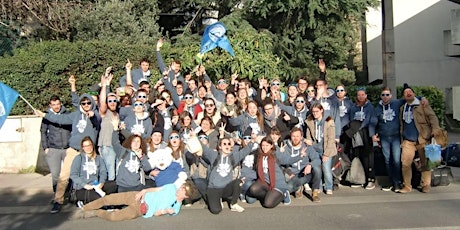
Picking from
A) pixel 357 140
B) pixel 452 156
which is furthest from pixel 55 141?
pixel 452 156

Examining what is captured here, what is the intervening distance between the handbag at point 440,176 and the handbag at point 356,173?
116cm

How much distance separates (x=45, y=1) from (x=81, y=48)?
9.40 ft

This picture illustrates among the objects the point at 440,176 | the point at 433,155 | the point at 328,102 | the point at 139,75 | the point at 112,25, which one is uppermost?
the point at 112,25

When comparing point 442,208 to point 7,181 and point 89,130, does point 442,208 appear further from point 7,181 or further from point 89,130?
point 7,181

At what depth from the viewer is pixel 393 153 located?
8.64 metres

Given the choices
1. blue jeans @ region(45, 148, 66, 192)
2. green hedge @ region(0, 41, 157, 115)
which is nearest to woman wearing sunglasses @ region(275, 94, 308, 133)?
blue jeans @ region(45, 148, 66, 192)

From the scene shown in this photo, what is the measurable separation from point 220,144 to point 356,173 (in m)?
2.62

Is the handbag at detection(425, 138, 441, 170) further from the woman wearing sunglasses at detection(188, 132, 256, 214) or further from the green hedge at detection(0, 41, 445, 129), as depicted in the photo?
the green hedge at detection(0, 41, 445, 129)

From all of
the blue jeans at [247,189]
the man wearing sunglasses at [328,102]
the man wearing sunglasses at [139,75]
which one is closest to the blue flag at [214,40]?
the man wearing sunglasses at [139,75]

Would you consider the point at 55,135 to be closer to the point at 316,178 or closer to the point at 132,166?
the point at 132,166

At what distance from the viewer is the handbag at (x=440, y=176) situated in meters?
8.73

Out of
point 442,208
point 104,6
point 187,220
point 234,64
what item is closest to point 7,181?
point 187,220

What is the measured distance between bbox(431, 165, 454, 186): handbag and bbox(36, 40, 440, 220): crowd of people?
1.11ft

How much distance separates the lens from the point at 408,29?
82.1 ft
